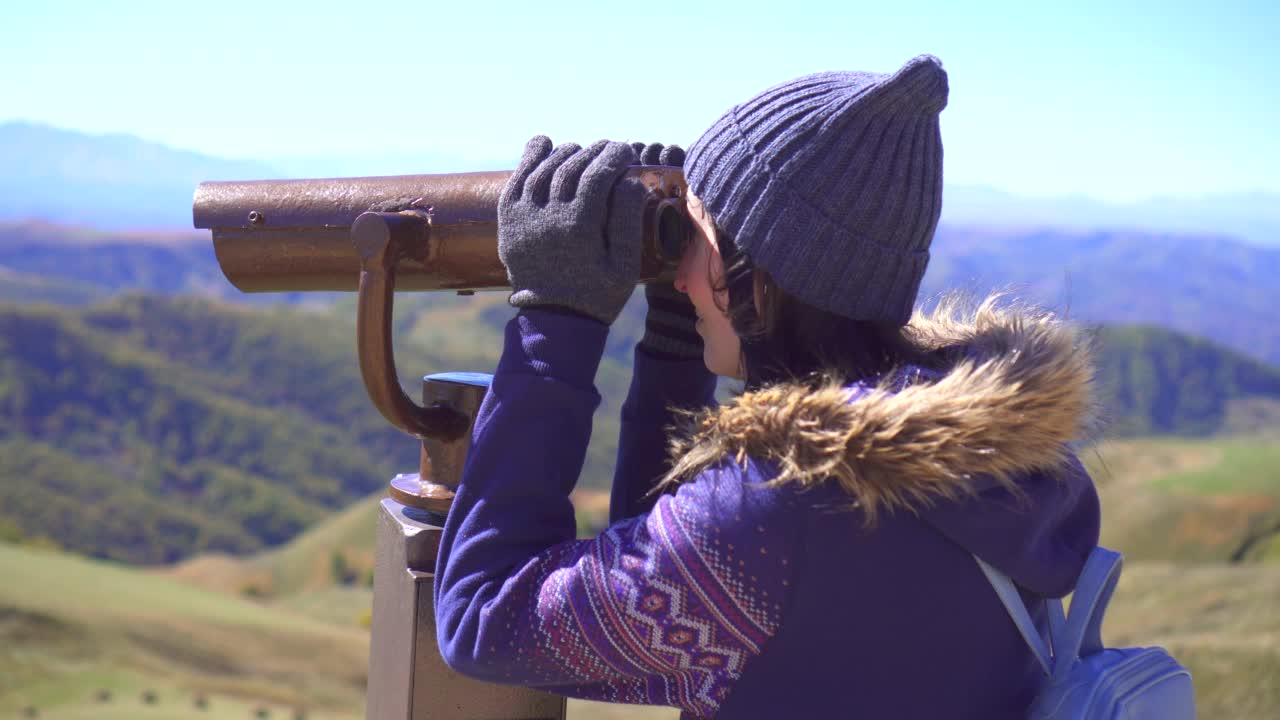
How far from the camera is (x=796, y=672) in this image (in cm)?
125

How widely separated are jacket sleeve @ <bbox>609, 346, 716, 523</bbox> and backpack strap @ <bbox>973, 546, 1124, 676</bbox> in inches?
22.8

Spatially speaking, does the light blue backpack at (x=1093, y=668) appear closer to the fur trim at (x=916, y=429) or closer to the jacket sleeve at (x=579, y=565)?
the fur trim at (x=916, y=429)

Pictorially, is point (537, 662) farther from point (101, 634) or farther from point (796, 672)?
point (101, 634)

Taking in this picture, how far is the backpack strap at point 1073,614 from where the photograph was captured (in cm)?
130

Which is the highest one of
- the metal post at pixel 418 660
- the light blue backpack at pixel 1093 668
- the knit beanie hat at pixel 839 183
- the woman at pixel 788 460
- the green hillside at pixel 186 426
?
Result: the knit beanie hat at pixel 839 183

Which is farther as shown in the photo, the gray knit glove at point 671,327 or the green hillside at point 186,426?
the green hillside at point 186,426

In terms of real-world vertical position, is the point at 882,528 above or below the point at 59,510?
above

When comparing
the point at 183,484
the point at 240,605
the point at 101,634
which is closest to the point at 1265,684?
the point at 101,634

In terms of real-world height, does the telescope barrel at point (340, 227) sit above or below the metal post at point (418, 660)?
above

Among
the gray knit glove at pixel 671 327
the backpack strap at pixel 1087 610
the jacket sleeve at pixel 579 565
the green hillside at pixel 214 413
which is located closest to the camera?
the jacket sleeve at pixel 579 565

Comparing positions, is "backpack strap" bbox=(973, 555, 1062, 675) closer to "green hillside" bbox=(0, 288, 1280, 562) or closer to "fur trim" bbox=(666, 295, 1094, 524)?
"fur trim" bbox=(666, 295, 1094, 524)

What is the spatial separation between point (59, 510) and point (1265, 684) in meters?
42.6

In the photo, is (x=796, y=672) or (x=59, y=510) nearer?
(x=796, y=672)

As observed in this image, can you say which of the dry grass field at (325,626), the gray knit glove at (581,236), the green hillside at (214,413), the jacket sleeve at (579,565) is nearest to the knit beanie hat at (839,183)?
the gray knit glove at (581,236)
